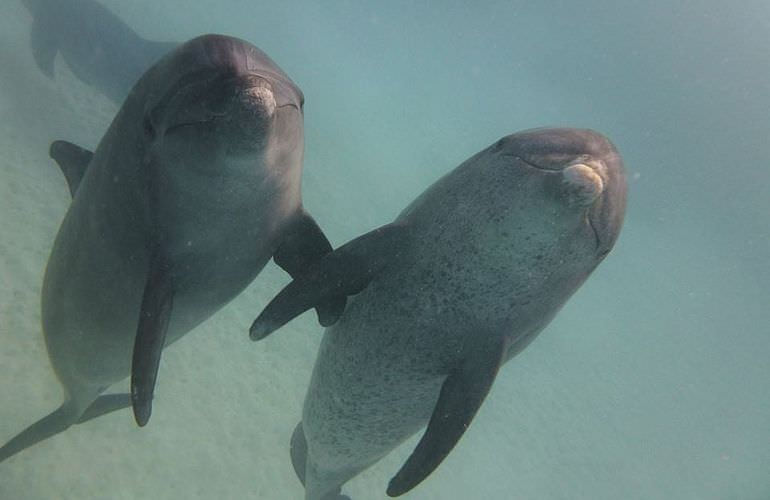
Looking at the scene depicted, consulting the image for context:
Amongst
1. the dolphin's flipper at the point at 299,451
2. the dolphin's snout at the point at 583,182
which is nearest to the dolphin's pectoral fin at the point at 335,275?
the dolphin's snout at the point at 583,182

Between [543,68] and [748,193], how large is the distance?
35762 mm

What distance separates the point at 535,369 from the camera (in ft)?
76.1

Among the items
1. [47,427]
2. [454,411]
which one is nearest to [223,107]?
[454,411]

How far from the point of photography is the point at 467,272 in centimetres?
332

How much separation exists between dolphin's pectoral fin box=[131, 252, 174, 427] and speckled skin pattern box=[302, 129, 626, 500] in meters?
1.27

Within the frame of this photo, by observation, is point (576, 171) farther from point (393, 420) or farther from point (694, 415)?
point (694, 415)

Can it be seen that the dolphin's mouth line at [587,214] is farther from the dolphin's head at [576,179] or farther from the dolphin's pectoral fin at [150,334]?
the dolphin's pectoral fin at [150,334]

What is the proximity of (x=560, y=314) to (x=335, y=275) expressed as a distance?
4007cm

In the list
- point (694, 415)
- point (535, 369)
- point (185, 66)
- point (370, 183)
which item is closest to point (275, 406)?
point (185, 66)

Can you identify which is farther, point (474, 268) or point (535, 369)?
point (535, 369)

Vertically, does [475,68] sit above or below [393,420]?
below

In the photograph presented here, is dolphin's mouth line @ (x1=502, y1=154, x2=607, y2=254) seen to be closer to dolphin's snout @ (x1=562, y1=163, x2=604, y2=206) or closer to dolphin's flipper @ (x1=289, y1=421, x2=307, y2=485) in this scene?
dolphin's snout @ (x1=562, y1=163, x2=604, y2=206)

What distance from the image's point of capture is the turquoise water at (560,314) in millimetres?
7039

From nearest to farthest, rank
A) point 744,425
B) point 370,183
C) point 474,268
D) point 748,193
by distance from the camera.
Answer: point 474,268 < point 370,183 < point 744,425 < point 748,193
